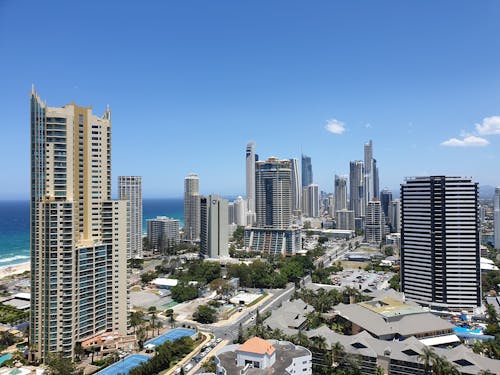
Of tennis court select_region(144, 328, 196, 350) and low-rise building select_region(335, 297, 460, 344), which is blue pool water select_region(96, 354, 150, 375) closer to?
tennis court select_region(144, 328, 196, 350)

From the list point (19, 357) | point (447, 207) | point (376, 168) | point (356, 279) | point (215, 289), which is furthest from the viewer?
point (376, 168)

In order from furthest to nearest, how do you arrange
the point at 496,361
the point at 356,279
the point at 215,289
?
the point at 356,279, the point at 215,289, the point at 496,361

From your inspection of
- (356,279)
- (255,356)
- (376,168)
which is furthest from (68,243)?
(376,168)

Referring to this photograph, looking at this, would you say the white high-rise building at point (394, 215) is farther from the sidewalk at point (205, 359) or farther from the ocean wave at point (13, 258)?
the ocean wave at point (13, 258)

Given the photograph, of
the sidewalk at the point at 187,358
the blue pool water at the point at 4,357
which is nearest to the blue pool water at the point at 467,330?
the sidewalk at the point at 187,358

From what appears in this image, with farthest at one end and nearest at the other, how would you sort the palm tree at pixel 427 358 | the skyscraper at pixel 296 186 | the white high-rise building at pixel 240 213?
the skyscraper at pixel 296 186 < the white high-rise building at pixel 240 213 < the palm tree at pixel 427 358

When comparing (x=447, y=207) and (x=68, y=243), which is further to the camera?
(x=447, y=207)

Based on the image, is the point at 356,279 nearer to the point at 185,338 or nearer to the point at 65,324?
the point at 185,338

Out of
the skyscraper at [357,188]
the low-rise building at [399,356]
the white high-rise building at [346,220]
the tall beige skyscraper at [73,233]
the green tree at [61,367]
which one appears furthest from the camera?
the skyscraper at [357,188]
